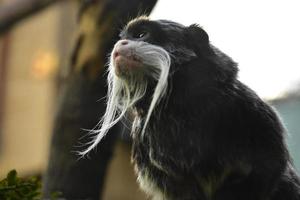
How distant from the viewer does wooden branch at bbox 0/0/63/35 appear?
380cm

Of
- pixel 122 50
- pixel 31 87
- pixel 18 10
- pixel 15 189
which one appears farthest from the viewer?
pixel 31 87

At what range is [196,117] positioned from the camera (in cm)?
221

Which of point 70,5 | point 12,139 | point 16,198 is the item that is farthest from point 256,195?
point 12,139

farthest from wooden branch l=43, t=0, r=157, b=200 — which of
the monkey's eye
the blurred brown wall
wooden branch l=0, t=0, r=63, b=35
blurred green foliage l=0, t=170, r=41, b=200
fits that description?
the blurred brown wall

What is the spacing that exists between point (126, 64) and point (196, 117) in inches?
9.3

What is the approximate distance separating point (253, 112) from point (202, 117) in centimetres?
14

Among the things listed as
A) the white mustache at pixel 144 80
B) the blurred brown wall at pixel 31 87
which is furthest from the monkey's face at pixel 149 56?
the blurred brown wall at pixel 31 87

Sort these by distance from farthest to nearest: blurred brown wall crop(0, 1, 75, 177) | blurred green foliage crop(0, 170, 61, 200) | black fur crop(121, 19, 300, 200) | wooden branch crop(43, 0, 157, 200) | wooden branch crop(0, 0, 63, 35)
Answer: blurred brown wall crop(0, 1, 75, 177), wooden branch crop(0, 0, 63, 35), wooden branch crop(43, 0, 157, 200), black fur crop(121, 19, 300, 200), blurred green foliage crop(0, 170, 61, 200)

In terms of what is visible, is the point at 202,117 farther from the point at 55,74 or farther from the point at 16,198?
the point at 55,74

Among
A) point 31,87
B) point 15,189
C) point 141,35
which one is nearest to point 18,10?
point 141,35

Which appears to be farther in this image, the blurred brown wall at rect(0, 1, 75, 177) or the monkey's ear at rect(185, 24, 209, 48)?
the blurred brown wall at rect(0, 1, 75, 177)

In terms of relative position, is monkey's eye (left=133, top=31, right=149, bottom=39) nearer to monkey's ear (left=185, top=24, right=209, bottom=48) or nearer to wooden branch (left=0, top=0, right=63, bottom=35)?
monkey's ear (left=185, top=24, right=209, bottom=48)

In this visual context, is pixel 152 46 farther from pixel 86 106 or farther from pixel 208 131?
pixel 86 106

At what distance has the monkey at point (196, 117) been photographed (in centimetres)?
217
